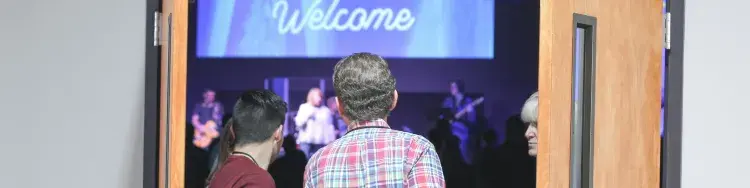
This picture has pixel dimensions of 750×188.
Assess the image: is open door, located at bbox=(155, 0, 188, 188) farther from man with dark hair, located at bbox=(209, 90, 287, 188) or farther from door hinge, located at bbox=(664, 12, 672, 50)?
door hinge, located at bbox=(664, 12, 672, 50)

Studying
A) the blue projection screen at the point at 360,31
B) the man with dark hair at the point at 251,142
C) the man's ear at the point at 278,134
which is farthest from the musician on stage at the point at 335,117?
the man's ear at the point at 278,134

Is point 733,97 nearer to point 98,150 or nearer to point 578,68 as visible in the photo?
point 578,68

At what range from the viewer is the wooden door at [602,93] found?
2.01m

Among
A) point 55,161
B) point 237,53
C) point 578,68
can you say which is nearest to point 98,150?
point 55,161

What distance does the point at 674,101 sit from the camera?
2.67 meters

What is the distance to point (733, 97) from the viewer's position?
8.82 feet

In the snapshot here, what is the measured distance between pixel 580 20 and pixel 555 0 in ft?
0.57

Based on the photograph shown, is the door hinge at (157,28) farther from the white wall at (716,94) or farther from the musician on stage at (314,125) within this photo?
the musician on stage at (314,125)

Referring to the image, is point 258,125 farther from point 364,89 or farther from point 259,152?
point 364,89

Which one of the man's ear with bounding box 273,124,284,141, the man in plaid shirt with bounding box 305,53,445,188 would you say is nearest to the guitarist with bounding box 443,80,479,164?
the man's ear with bounding box 273,124,284,141

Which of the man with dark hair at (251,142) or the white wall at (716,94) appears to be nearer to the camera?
the man with dark hair at (251,142)

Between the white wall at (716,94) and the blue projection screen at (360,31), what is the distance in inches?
102

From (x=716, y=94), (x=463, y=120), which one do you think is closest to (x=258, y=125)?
(x=716, y=94)

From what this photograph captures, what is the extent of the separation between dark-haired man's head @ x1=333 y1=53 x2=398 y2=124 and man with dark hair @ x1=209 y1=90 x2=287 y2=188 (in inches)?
20.2
